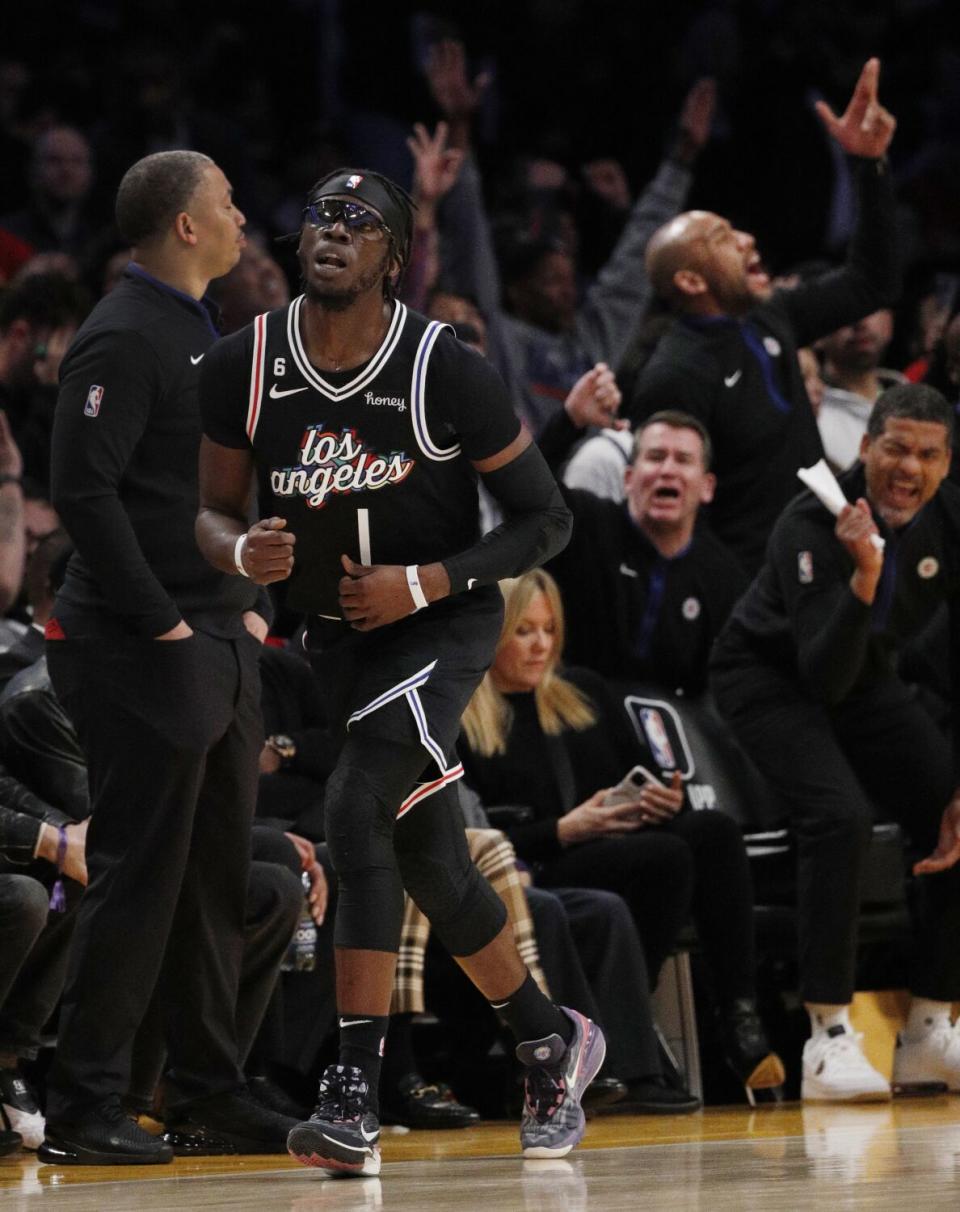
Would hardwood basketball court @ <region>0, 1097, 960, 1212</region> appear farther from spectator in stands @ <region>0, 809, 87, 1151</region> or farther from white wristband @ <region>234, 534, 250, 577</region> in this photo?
white wristband @ <region>234, 534, 250, 577</region>

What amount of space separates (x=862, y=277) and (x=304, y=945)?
312cm

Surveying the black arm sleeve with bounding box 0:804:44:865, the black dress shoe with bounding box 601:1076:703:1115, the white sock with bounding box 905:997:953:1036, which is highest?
the black arm sleeve with bounding box 0:804:44:865

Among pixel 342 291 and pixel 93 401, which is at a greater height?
pixel 342 291

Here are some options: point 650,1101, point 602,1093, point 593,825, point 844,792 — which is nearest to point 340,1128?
point 602,1093

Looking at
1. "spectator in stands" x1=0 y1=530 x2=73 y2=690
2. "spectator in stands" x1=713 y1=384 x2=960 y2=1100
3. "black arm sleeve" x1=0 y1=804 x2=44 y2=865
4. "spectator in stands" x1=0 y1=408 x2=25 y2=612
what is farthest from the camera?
"spectator in stands" x1=713 y1=384 x2=960 y2=1100

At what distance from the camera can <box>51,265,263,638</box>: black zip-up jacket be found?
429 centimetres

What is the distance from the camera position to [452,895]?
412 cm

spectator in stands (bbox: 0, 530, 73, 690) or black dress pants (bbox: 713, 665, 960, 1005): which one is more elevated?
spectator in stands (bbox: 0, 530, 73, 690)

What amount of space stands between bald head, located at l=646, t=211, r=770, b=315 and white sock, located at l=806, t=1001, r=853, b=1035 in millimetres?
2363

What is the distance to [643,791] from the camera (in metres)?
6.07

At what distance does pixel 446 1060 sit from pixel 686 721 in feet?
4.27

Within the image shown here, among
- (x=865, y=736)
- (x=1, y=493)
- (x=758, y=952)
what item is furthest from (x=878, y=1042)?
(x=1, y=493)

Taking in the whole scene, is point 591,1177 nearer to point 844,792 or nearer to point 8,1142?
point 8,1142

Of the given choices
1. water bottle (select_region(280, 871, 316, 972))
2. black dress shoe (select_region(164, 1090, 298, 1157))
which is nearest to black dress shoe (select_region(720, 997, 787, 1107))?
water bottle (select_region(280, 871, 316, 972))
